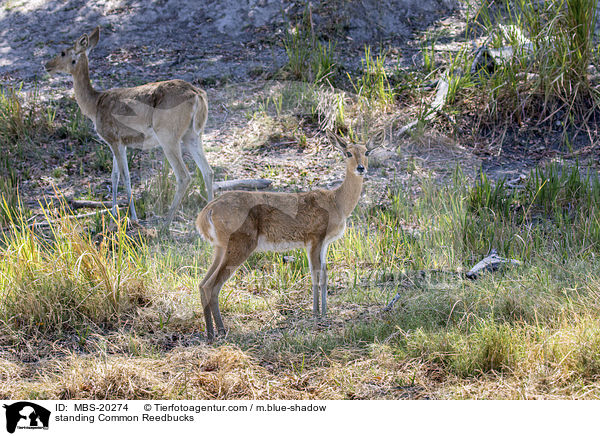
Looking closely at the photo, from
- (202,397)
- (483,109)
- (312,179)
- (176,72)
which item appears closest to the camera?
(202,397)

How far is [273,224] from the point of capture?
514cm

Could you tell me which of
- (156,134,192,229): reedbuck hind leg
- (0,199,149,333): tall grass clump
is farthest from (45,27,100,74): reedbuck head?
(0,199,149,333): tall grass clump

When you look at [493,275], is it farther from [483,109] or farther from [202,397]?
[483,109]

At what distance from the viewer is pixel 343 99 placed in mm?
10164

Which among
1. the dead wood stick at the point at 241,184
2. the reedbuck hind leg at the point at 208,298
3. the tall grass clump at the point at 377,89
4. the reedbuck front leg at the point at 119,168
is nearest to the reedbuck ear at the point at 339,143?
the reedbuck hind leg at the point at 208,298

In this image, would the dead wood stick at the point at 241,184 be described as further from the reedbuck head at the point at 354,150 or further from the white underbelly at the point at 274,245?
the white underbelly at the point at 274,245

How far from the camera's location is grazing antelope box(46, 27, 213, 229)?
806cm

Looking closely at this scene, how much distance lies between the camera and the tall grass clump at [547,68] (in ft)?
31.0

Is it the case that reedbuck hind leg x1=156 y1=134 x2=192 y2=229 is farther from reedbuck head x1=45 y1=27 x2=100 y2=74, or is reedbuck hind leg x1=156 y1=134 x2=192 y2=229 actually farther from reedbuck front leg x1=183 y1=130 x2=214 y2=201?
reedbuck head x1=45 y1=27 x2=100 y2=74

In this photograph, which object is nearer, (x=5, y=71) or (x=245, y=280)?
(x=245, y=280)

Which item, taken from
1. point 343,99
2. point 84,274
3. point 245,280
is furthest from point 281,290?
point 343,99
